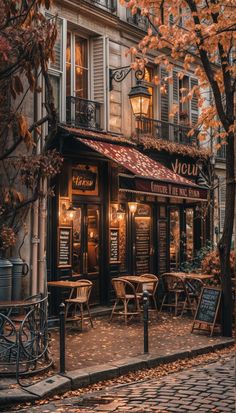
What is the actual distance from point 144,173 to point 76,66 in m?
3.59

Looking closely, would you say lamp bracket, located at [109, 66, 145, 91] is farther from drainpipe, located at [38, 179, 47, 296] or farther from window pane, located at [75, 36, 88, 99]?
drainpipe, located at [38, 179, 47, 296]

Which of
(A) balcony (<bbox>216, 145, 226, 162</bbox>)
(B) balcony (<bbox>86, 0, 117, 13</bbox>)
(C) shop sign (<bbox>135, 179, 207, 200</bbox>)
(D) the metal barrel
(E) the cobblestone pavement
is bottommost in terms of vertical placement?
(E) the cobblestone pavement

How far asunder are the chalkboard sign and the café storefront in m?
2.91

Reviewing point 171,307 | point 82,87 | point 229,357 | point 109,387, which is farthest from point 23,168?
point 171,307

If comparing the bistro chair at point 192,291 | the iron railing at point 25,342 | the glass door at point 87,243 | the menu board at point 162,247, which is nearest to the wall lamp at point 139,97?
the glass door at point 87,243

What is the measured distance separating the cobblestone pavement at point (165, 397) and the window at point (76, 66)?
844cm

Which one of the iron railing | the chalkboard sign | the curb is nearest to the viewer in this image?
the curb

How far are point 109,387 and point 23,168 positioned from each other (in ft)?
12.5

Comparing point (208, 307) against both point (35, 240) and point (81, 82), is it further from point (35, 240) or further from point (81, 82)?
point (81, 82)

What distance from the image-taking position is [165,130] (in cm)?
1750

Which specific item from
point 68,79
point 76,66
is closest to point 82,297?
point 68,79

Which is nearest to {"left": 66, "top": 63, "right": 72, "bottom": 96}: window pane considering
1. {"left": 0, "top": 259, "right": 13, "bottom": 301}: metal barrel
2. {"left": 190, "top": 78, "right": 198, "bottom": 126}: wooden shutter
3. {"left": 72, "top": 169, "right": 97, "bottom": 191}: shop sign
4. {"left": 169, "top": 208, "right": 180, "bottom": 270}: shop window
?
{"left": 72, "top": 169, "right": 97, "bottom": 191}: shop sign

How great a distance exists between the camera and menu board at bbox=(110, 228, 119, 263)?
47.9ft

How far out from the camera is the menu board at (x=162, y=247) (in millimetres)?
16719
